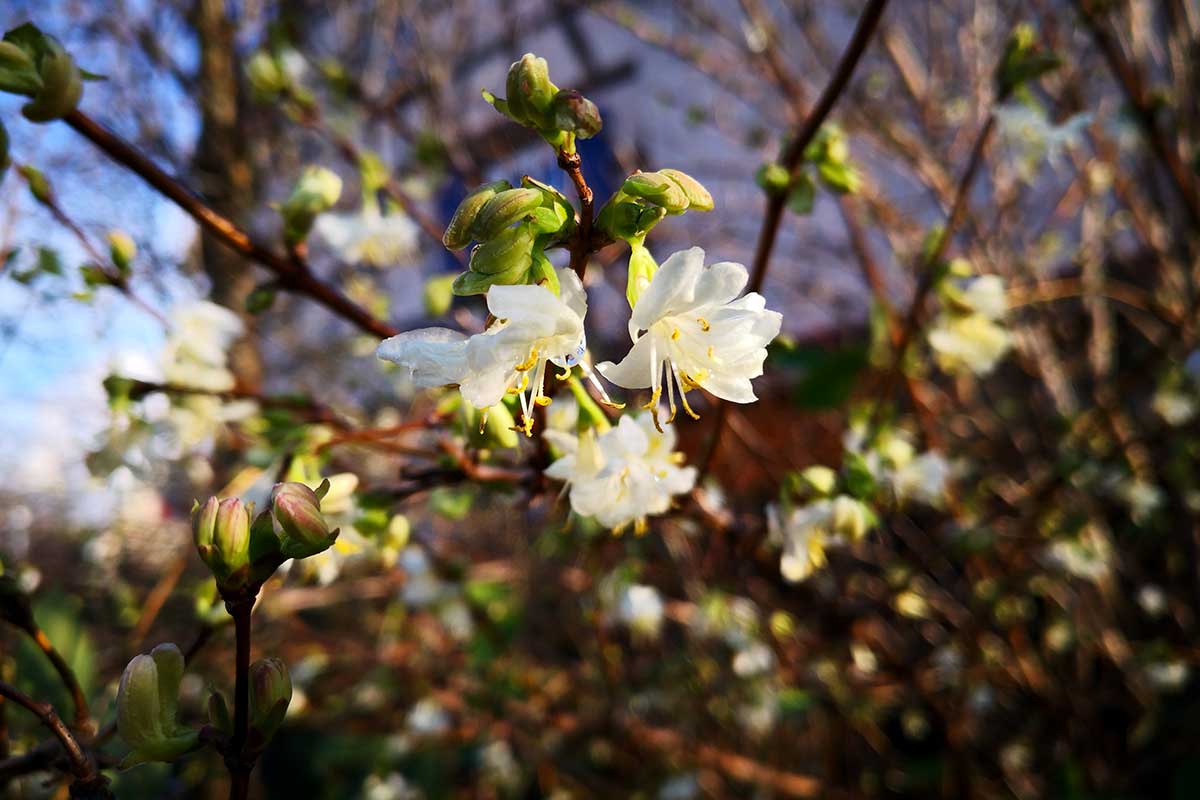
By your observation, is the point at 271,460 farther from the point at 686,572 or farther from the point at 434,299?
the point at 686,572

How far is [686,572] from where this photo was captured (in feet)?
7.90

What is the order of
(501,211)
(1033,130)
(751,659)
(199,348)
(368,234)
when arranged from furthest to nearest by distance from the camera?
(751,659), (368,234), (1033,130), (199,348), (501,211)

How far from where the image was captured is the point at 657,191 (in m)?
0.53

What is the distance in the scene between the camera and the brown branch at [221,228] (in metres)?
0.72

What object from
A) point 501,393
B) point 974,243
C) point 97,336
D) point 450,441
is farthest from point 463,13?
point 501,393

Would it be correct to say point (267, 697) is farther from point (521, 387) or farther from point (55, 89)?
point (55, 89)

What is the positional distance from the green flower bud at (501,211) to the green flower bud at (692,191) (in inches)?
4.1

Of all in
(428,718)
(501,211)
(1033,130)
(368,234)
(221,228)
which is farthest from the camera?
(428,718)

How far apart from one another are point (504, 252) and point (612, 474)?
10.6 inches

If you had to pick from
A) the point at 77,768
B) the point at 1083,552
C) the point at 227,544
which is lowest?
the point at 77,768

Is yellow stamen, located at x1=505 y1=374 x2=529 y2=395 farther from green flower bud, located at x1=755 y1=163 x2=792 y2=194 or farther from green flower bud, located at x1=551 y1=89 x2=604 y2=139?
green flower bud, located at x1=755 y1=163 x2=792 y2=194

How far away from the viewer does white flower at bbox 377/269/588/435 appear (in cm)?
51

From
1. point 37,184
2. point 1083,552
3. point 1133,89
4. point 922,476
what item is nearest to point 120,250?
point 37,184

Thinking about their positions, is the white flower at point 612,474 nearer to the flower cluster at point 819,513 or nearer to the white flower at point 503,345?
the white flower at point 503,345
